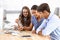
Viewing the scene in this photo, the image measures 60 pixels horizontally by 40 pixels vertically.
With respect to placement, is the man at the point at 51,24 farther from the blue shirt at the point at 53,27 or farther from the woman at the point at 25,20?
the woman at the point at 25,20

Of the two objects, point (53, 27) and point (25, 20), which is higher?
point (53, 27)

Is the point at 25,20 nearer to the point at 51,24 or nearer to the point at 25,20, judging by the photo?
the point at 25,20

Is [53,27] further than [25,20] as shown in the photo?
No

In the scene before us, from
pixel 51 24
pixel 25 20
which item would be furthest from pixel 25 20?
pixel 51 24

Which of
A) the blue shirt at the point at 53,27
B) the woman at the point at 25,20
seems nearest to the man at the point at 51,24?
the blue shirt at the point at 53,27

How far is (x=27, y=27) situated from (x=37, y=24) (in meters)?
0.43

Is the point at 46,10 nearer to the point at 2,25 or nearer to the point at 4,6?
the point at 2,25

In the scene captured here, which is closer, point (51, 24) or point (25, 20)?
point (51, 24)

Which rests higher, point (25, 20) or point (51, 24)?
point (51, 24)

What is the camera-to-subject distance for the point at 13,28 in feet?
12.1

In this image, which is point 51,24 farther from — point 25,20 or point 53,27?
point 25,20

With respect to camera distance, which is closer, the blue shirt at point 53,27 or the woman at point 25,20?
the blue shirt at point 53,27

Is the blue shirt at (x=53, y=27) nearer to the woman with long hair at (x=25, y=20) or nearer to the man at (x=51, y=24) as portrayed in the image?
the man at (x=51, y=24)

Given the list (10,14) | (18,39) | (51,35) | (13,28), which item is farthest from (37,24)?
(10,14)
